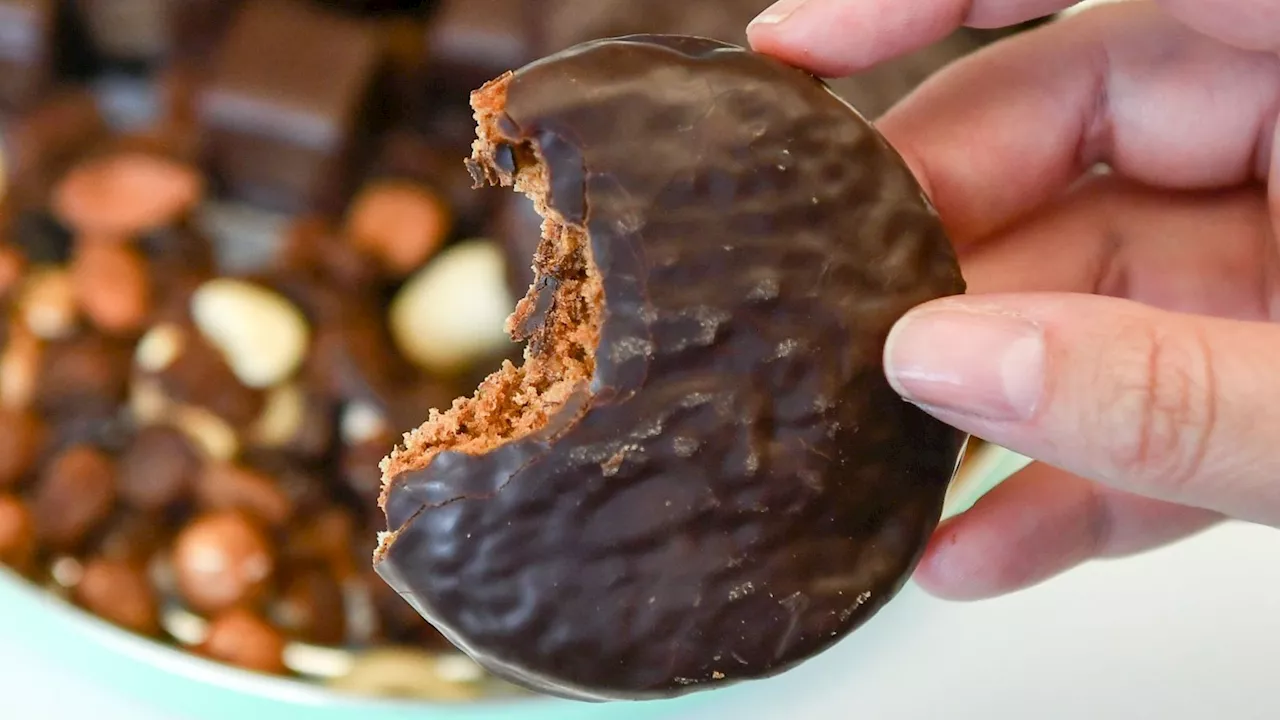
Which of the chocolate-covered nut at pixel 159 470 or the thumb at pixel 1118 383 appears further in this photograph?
the chocolate-covered nut at pixel 159 470

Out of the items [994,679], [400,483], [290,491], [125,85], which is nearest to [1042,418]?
[400,483]

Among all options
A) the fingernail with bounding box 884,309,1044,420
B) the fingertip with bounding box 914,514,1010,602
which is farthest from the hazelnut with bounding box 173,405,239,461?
the fingernail with bounding box 884,309,1044,420

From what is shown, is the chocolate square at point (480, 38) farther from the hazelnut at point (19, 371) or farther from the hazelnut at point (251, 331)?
the hazelnut at point (19, 371)

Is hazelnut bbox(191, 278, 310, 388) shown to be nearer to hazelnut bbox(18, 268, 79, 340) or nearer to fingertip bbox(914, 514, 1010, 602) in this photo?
hazelnut bbox(18, 268, 79, 340)

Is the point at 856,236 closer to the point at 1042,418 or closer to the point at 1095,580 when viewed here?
the point at 1042,418

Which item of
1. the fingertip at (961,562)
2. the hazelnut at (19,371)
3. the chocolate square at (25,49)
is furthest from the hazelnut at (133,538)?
the fingertip at (961,562)
